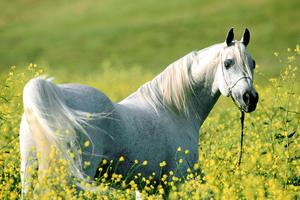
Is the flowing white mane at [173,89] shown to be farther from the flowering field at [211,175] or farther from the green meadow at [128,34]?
the green meadow at [128,34]

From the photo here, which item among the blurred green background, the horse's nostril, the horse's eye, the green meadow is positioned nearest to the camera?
the horse's nostril

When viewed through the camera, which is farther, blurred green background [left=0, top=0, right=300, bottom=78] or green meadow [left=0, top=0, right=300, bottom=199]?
blurred green background [left=0, top=0, right=300, bottom=78]

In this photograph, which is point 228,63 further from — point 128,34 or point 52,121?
point 128,34

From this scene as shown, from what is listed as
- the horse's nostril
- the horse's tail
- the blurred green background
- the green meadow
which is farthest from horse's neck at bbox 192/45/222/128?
the blurred green background

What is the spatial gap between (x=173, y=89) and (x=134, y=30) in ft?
118

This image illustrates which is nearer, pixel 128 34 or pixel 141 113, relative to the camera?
pixel 141 113

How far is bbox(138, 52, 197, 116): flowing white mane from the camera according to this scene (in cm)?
788

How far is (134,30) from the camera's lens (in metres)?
43.8

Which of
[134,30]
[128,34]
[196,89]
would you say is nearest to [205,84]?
[196,89]

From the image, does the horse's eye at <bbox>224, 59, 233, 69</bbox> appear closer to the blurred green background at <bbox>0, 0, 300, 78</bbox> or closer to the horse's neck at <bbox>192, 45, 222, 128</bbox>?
the horse's neck at <bbox>192, 45, 222, 128</bbox>

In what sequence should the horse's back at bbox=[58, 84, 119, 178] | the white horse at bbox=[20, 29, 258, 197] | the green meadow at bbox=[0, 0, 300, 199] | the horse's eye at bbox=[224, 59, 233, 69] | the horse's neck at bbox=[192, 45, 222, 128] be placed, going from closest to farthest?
the white horse at bbox=[20, 29, 258, 197], the horse's back at bbox=[58, 84, 119, 178], the horse's eye at bbox=[224, 59, 233, 69], the horse's neck at bbox=[192, 45, 222, 128], the green meadow at bbox=[0, 0, 300, 199]

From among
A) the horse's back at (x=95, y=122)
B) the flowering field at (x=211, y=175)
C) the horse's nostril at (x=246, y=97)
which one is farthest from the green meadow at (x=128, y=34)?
the horse's back at (x=95, y=122)

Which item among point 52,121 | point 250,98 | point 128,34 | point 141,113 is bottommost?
point 52,121

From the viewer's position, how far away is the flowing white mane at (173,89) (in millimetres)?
7875
